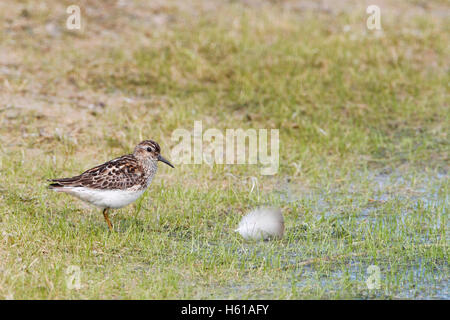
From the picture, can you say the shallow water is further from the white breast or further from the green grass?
the white breast

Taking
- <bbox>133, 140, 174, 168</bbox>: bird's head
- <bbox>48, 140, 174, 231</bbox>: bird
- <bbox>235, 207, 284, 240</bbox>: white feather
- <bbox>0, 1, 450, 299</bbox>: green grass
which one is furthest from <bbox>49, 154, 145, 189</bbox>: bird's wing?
<bbox>235, 207, 284, 240</bbox>: white feather

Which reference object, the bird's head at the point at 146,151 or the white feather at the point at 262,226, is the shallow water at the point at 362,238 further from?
the bird's head at the point at 146,151

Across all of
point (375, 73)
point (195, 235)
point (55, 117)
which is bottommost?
point (195, 235)

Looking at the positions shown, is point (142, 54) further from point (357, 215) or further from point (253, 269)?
point (253, 269)

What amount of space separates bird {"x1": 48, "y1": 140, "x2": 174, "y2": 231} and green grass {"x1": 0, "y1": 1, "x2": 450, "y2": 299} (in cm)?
39

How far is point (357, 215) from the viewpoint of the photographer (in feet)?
29.6

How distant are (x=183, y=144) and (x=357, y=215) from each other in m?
3.03

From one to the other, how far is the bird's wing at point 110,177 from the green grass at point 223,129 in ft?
1.65

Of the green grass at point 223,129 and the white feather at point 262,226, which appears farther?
the white feather at point 262,226

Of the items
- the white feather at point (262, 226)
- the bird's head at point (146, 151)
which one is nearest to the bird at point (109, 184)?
the bird's head at point (146, 151)

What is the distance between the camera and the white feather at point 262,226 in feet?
26.7

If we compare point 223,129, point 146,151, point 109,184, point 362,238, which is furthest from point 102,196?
point 223,129

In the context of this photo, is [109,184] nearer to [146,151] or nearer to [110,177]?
[110,177]
